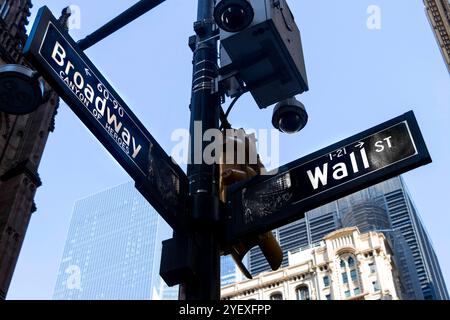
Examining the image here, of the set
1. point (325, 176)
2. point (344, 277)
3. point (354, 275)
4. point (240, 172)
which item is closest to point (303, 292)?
point (344, 277)

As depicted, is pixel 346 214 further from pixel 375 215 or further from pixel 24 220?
pixel 24 220

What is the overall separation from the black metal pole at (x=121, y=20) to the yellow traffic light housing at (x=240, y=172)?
5.78 feet

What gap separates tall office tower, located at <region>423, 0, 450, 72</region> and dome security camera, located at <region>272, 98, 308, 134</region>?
318ft

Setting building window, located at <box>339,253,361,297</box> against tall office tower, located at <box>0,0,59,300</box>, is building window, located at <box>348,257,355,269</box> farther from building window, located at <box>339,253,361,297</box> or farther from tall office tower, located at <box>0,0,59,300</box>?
tall office tower, located at <box>0,0,59,300</box>

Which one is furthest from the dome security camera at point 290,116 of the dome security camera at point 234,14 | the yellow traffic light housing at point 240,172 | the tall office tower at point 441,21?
the tall office tower at point 441,21

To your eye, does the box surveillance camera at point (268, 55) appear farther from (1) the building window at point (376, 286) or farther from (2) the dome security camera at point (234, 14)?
(1) the building window at point (376, 286)

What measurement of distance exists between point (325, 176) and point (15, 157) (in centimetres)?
3091

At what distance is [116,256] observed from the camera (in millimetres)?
179625

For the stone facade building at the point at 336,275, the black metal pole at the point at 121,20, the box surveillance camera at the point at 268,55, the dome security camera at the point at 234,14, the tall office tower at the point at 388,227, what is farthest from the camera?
the tall office tower at the point at 388,227

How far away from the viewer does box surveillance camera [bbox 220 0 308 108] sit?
511 cm

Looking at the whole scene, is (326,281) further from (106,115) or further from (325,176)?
(106,115)

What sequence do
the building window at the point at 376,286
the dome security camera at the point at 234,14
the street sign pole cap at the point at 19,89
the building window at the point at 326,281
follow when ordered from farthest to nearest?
the building window at the point at 326,281, the building window at the point at 376,286, the street sign pole cap at the point at 19,89, the dome security camera at the point at 234,14

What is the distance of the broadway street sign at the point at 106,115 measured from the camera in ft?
14.2

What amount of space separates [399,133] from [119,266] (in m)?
174
